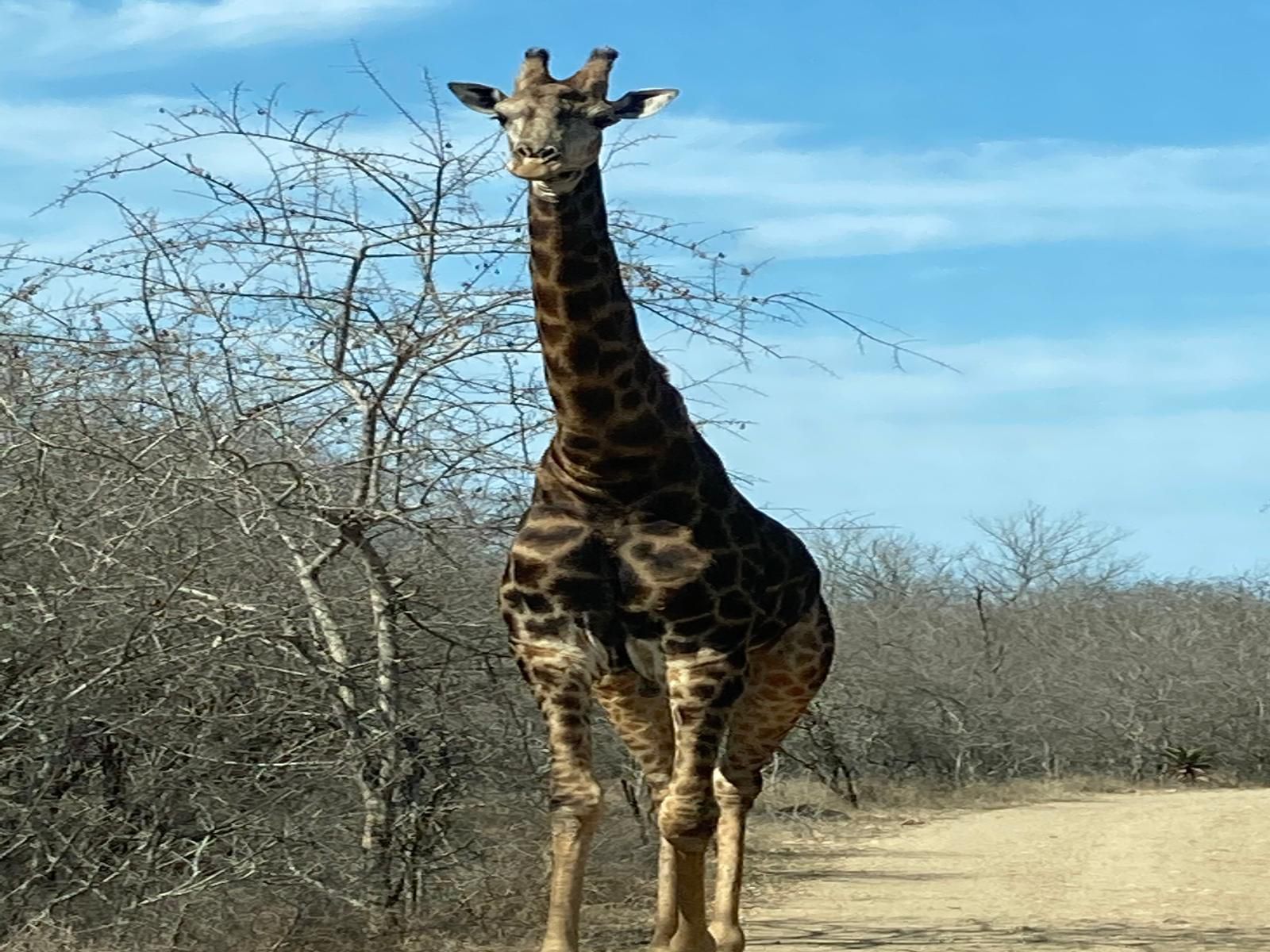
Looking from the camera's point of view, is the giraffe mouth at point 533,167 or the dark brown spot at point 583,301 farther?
the dark brown spot at point 583,301

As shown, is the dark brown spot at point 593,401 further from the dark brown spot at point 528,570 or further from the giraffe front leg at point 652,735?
the giraffe front leg at point 652,735

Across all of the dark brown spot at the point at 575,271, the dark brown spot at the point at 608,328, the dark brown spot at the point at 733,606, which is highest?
the dark brown spot at the point at 575,271

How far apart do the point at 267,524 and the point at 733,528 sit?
10.4ft

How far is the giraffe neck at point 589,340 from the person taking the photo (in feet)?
19.9

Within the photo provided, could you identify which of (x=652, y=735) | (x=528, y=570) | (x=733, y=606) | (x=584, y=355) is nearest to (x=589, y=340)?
(x=584, y=355)

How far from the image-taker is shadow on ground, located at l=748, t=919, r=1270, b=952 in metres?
9.76

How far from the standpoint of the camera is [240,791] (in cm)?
862

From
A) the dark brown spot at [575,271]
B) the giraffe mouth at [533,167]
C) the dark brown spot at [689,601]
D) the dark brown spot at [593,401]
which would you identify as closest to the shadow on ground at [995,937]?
the dark brown spot at [689,601]

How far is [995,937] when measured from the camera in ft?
33.2

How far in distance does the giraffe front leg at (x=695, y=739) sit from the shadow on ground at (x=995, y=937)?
11.3 feet

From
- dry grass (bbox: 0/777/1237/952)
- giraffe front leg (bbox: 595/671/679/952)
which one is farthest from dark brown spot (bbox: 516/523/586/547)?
dry grass (bbox: 0/777/1237/952)

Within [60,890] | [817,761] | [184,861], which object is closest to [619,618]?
[184,861]

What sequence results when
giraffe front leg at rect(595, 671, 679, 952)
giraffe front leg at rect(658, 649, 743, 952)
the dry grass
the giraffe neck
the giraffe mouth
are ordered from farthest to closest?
1. the dry grass
2. giraffe front leg at rect(595, 671, 679, 952)
3. giraffe front leg at rect(658, 649, 743, 952)
4. the giraffe neck
5. the giraffe mouth

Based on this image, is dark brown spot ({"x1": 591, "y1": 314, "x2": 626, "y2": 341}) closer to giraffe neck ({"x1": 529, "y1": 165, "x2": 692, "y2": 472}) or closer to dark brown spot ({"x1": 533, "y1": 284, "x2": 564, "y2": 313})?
giraffe neck ({"x1": 529, "y1": 165, "x2": 692, "y2": 472})
